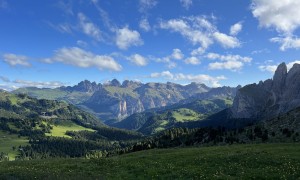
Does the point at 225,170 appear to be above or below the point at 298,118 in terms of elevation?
below

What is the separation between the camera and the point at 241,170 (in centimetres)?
4419

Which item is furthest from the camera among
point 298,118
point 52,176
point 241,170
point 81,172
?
point 298,118

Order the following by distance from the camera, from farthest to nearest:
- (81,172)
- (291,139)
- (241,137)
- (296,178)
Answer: (241,137) → (291,139) → (81,172) → (296,178)

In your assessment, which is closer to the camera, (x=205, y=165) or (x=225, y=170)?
(x=225, y=170)

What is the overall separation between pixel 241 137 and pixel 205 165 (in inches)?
2488

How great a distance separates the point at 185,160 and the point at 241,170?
13850 millimetres

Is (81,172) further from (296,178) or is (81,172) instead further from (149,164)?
(296,178)

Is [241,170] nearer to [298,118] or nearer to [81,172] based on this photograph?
[81,172]

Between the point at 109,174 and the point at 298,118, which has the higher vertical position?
the point at 298,118

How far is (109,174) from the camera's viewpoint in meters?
49.3

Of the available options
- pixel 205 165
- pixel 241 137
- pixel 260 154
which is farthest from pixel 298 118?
pixel 205 165

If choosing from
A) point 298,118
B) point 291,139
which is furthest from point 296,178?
point 298,118

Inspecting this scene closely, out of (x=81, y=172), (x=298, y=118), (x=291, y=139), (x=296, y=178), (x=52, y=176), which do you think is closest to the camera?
(x=296, y=178)

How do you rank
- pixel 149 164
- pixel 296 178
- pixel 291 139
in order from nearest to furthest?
1. pixel 296 178
2. pixel 149 164
3. pixel 291 139
